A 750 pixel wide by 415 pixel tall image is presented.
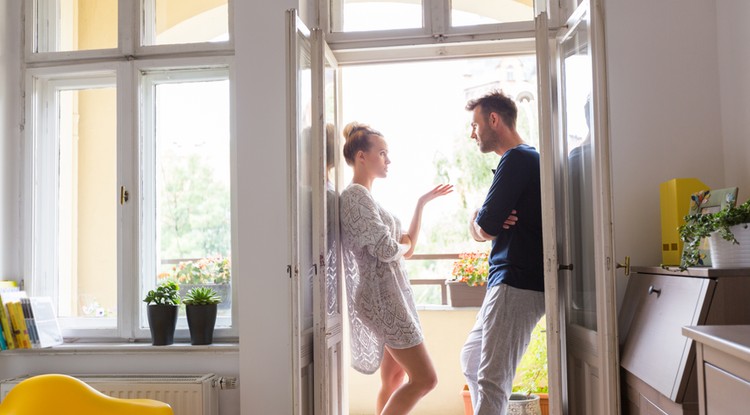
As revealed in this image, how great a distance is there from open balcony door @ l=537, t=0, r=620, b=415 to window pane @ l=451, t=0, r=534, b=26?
0.87 feet

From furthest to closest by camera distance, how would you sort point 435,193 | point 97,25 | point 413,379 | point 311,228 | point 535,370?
point 535,370 → point 97,25 → point 435,193 → point 413,379 → point 311,228

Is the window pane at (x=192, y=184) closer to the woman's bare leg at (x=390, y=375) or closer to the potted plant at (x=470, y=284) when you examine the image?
the woman's bare leg at (x=390, y=375)

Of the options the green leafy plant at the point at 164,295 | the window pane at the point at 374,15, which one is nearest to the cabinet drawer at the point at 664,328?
the window pane at the point at 374,15

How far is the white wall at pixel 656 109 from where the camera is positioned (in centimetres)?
337

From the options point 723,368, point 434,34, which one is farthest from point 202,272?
point 723,368

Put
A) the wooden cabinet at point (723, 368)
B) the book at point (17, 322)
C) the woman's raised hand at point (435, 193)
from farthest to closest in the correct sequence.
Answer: the woman's raised hand at point (435, 193), the book at point (17, 322), the wooden cabinet at point (723, 368)

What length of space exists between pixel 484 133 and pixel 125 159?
1.97 metres

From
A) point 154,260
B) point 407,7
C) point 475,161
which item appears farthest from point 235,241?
point 475,161

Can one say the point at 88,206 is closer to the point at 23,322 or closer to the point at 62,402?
the point at 23,322

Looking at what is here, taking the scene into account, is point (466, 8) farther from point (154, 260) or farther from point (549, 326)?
point (154, 260)

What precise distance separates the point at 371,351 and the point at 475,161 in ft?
15.9

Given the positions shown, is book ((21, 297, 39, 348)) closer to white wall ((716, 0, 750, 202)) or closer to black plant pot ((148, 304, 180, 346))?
black plant pot ((148, 304, 180, 346))

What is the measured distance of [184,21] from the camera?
4.13 m

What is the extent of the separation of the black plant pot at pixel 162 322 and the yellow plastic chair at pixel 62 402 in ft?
2.85
